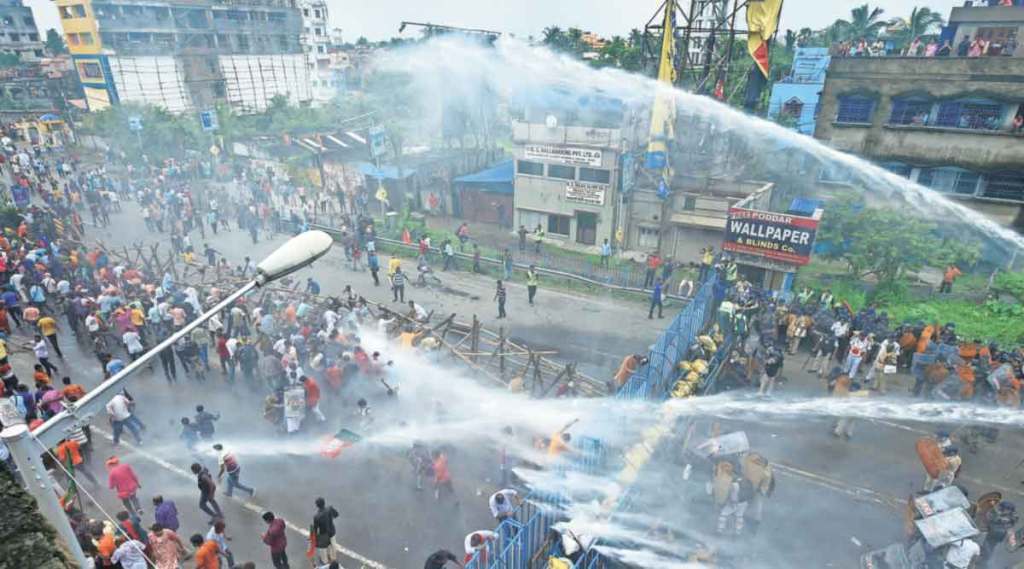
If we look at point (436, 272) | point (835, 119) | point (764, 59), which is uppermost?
point (764, 59)

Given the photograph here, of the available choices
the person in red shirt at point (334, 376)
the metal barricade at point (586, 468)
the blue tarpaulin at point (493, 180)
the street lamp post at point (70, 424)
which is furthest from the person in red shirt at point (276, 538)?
the blue tarpaulin at point (493, 180)

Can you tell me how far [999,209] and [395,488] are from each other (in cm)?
2741

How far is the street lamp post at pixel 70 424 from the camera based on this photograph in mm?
2316

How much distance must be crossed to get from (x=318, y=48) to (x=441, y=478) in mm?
85961

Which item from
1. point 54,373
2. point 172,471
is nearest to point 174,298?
point 54,373

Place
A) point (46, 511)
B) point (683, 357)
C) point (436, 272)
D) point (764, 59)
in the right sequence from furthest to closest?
point (436, 272) → point (764, 59) → point (683, 357) → point (46, 511)

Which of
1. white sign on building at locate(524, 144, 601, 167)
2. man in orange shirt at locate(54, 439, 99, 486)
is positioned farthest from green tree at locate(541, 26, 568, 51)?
man in orange shirt at locate(54, 439, 99, 486)

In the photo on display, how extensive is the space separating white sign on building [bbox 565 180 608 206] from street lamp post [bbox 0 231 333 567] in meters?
22.8

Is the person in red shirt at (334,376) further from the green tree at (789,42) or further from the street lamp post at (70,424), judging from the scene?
the green tree at (789,42)

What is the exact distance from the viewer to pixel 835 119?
87.7ft

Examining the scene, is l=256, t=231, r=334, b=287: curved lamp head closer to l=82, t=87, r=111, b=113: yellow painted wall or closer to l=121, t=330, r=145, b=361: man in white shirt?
l=121, t=330, r=145, b=361: man in white shirt

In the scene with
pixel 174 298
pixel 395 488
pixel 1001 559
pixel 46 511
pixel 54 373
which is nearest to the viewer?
pixel 46 511

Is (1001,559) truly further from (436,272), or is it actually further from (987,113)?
(987,113)

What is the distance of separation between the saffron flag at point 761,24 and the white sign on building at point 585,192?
7.68m
